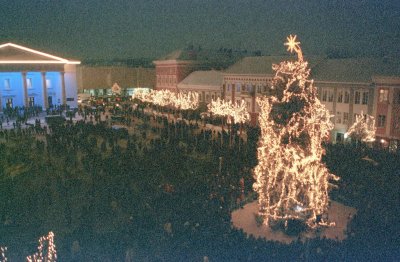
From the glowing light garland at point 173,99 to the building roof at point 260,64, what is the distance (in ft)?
17.3

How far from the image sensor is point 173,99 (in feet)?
143

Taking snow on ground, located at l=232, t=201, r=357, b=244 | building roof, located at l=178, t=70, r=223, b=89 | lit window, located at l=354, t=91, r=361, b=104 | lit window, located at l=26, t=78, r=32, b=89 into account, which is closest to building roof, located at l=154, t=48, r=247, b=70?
building roof, located at l=178, t=70, r=223, b=89

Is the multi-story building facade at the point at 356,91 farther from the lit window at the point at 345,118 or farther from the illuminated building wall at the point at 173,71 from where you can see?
the illuminated building wall at the point at 173,71

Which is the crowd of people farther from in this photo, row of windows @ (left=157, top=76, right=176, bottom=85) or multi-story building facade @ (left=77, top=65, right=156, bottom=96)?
multi-story building facade @ (left=77, top=65, right=156, bottom=96)

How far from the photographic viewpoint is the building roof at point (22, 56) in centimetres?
3894

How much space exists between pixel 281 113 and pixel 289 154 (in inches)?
52.9

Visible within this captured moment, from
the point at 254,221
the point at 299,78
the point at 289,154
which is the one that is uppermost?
the point at 299,78

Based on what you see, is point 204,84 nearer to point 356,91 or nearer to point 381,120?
point 356,91

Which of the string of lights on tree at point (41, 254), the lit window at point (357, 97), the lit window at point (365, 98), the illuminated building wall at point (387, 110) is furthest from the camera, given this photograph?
the lit window at point (357, 97)

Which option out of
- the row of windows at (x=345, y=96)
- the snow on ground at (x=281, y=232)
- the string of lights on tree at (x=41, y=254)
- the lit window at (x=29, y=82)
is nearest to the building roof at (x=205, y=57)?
the lit window at (x=29, y=82)

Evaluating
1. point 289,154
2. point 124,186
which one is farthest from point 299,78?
point 124,186

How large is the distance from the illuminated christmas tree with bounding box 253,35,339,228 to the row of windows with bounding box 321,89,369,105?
53.1 ft

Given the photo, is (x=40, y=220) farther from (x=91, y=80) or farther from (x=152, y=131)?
(x=91, y=80)

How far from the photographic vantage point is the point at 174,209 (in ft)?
43.4
